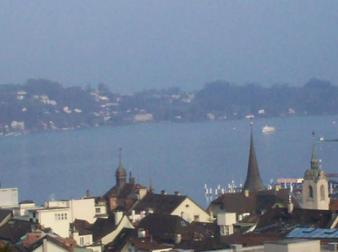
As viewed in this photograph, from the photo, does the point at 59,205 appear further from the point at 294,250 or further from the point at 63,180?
the point at 63,180

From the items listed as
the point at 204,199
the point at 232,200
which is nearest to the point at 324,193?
the point at 232,200

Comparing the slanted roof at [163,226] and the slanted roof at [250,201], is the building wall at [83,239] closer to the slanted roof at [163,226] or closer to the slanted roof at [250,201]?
the slanted roof at [163,226]

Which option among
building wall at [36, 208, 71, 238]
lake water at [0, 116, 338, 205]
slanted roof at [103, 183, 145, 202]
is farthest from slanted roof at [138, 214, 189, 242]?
lake water at [0, 116, 338, 205]

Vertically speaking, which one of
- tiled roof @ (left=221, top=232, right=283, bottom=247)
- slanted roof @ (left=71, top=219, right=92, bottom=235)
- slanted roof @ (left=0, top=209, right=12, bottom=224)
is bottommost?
tiled roof @ (left=221, top=232, right=283, bottom=247)

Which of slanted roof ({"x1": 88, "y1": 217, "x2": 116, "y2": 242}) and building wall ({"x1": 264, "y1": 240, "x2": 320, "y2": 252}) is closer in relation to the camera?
building wall ({"x1": 264, "y1": 240, "x2": 320, "y2": 252})

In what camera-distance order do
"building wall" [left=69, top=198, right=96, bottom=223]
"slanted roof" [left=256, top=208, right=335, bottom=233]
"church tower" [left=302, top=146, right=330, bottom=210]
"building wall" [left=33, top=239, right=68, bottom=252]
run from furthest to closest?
1. "building wall" [left=69, top=198, right=96, bottom=223]
2. "church tower" [left=302, top=146, right=330, bottom=210]
3. "slanted roof" [left=256, top=208, right=335, bottom=233]
4. "building wall" [left=33, top=239, right=68, bottom=252]

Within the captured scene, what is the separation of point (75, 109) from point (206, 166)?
114673mm

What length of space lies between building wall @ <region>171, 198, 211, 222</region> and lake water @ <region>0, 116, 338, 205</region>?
21533mm

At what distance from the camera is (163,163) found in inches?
3620

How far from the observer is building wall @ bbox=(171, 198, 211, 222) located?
28.9m

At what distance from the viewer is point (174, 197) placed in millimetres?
30031

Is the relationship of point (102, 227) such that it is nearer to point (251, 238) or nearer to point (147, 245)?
point (147, 245)

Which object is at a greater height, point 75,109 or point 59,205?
point 75,109

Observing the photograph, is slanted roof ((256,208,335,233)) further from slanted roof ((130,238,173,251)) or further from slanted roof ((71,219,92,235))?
slanted roof ((71,219,92,235))
